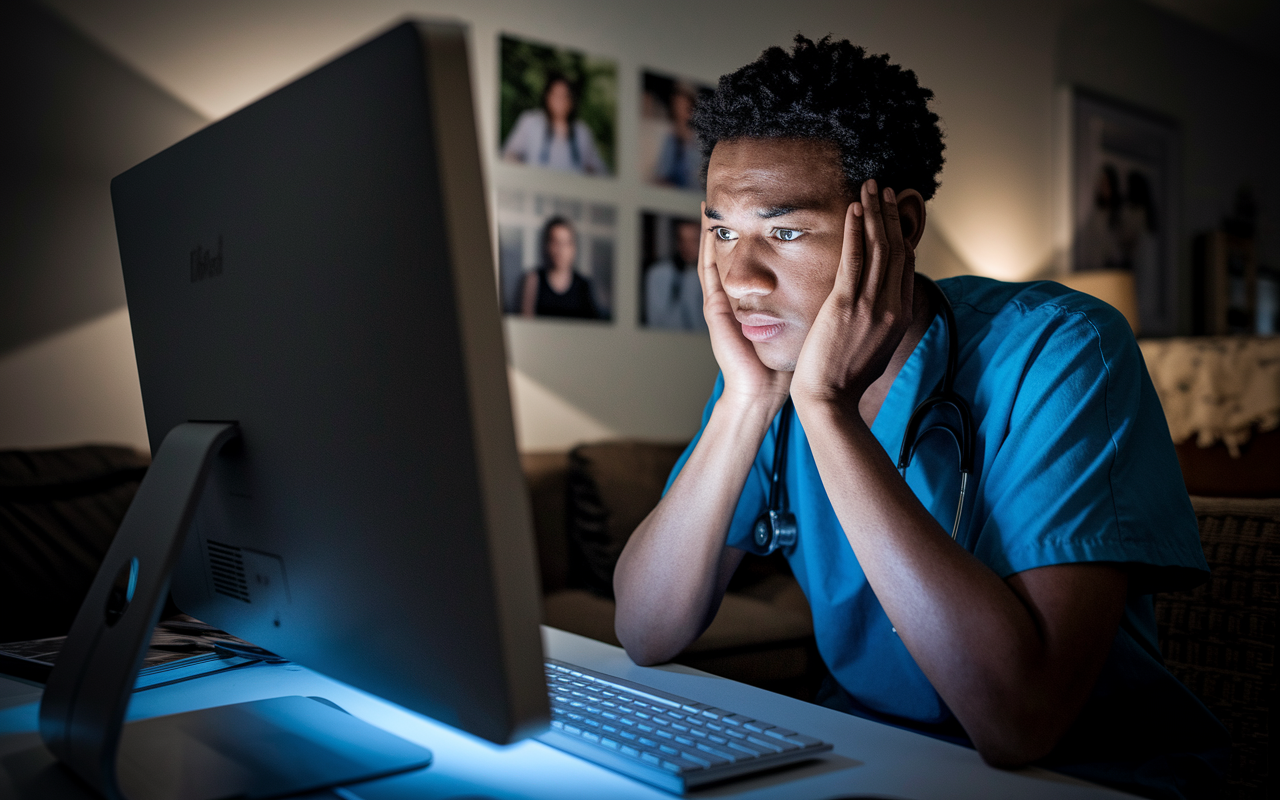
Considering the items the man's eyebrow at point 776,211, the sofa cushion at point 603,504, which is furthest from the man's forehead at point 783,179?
the sofa cushion at point 603,504

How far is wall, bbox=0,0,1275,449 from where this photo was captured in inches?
95.5

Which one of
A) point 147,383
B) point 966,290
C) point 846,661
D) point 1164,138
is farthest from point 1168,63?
point 147,383

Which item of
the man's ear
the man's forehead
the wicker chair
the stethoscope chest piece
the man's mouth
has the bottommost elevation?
the wicker chair

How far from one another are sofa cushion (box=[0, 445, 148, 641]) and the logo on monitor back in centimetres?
136

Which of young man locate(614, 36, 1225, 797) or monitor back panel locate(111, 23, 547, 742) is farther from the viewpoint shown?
young man locate(614, 36, 1225, 797)

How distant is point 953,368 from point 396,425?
0.69 meters

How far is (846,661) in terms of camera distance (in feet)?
3.43

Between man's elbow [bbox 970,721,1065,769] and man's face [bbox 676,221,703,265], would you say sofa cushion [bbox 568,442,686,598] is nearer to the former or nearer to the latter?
man's face [bbox 676,221,703,265]

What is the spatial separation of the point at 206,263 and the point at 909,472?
0.74 metres

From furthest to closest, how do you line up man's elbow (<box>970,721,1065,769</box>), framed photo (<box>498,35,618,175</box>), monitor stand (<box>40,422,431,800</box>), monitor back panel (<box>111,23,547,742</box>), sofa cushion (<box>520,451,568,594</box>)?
framed photo (<box>498,35,618,175</box>)
sofa cushion (<box>520,451,568,594</box>)
man's elbow (<box>970,721,1065,769</box>)
monitor stand (<box>40,422,431,800</box>)
monitor back panel (<box>111,23,547,742</box>)

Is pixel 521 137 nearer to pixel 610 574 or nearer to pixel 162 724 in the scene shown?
pixel 610 574

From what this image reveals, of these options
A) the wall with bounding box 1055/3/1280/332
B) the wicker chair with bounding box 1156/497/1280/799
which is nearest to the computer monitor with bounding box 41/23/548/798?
the wicker chair with bounding box 1156/497/1280/799

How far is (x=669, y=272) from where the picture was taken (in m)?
3.21

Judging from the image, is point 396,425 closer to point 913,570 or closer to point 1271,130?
point 913,570
